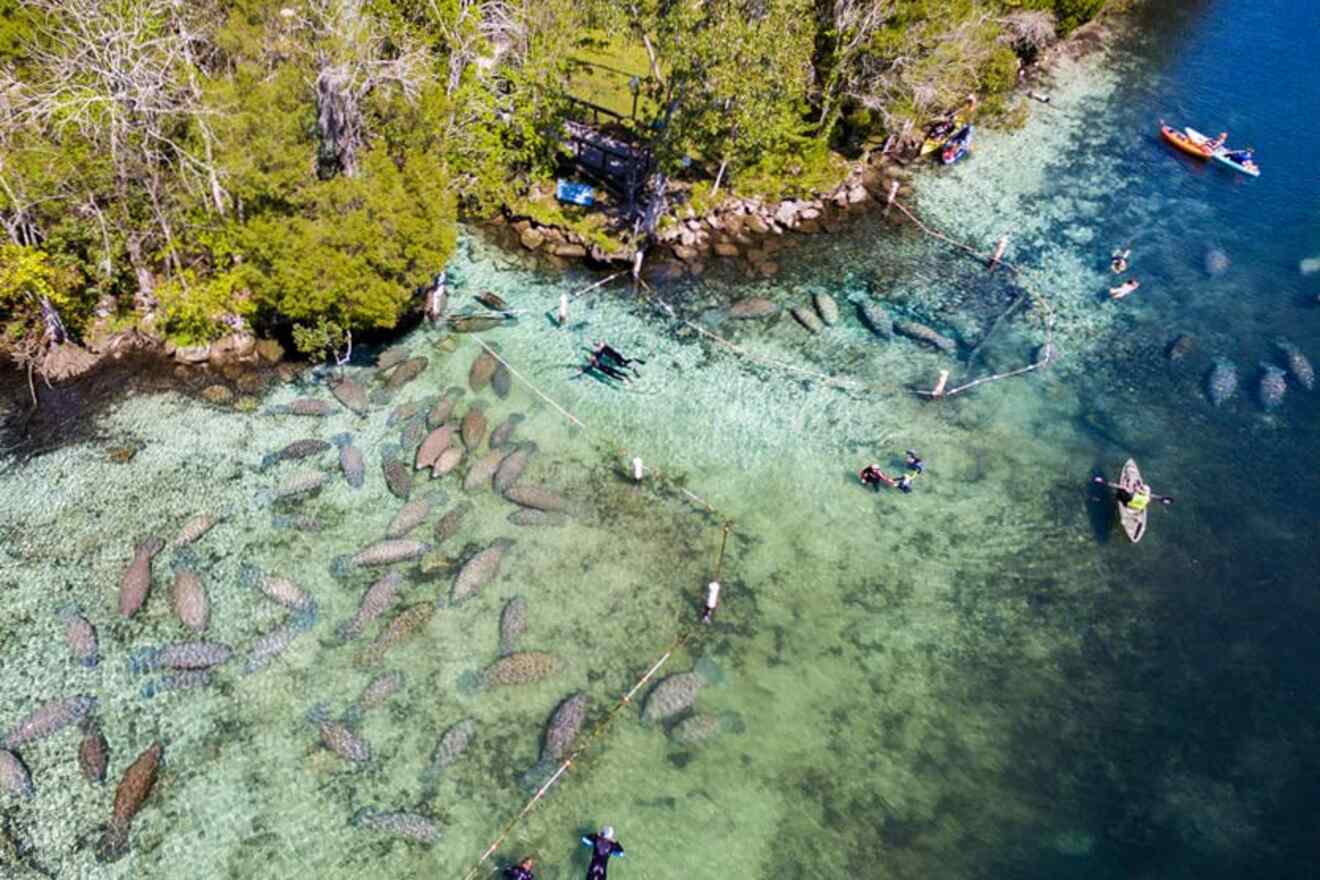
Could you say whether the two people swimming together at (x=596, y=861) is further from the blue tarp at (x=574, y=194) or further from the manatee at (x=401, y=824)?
the blue tarp at (x=574, y=194)

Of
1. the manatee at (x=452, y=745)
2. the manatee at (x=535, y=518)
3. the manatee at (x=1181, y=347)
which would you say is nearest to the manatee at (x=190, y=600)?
the manatee at (x=452, y=745)

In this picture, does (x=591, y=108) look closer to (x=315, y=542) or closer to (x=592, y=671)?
(x=315, y=542)

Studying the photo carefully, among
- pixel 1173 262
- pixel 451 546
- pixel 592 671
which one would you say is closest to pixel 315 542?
pixel 451 546

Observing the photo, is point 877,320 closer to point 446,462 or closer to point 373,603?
point 446,462

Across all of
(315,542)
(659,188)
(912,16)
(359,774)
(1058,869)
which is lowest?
(1058,869)

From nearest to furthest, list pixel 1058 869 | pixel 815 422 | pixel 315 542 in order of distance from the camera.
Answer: pixel 1058 869 < pixel 315 542 < pixel 815 422

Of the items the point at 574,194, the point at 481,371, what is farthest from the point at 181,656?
the point at 574,194

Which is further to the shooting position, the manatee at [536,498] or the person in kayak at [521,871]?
the manatee at [536,498]
